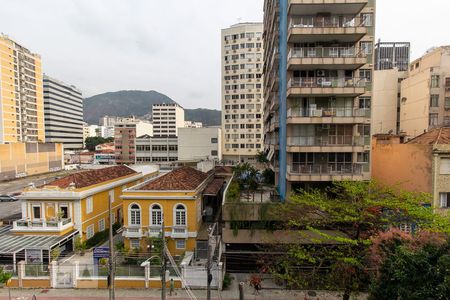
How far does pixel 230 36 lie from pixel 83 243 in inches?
2225

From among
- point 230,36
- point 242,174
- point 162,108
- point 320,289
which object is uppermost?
point 230,36

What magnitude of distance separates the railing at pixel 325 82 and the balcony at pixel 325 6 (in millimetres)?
5027

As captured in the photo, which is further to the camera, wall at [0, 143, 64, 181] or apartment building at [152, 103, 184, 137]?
apartment building at [152, 103, 184, 137]

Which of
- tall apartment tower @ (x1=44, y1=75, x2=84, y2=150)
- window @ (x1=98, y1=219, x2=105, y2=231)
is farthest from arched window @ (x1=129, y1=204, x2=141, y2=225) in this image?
tall apartment tower @ (x1=44, y1=75, x2=84, y2=150)

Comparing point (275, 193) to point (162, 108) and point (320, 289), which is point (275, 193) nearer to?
point (320, 289)

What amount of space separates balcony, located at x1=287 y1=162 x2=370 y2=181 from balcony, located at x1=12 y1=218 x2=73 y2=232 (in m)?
18.6

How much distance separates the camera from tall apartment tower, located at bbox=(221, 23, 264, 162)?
63688 millimetres

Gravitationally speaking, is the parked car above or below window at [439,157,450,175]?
below

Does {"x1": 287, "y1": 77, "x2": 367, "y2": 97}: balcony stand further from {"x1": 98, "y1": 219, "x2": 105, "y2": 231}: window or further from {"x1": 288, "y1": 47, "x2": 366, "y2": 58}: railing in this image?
{"x1": 98, "y1": 219, "x2": 105, "y2": 231}: window

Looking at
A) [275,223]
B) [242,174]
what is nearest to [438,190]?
[275,223]

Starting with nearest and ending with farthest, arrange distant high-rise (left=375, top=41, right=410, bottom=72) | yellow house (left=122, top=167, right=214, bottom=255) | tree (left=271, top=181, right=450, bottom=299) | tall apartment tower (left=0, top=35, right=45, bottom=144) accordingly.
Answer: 1. tree (left=271, top=181, right=450, bottom=299)
2. yellow house (left=122, top=167, right=214, bottom=255)
3. tall apartment tower (left=0, top=35, right=45, bottom=144)
4. distant high-rise (left=375, top=41, right=410, bottom=72)

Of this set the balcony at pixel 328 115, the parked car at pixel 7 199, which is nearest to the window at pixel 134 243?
the balcony at pixel 328 115

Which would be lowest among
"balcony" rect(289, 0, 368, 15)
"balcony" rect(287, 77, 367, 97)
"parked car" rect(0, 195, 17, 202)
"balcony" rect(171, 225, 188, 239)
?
"parked car" rect(0, 195, 17, 202)

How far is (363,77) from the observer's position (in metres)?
21.9
